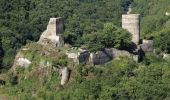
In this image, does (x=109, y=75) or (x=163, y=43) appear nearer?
(x=109, y=75)

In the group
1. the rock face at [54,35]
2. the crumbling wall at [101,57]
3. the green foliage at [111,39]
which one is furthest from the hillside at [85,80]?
the green foliage at [111,39]

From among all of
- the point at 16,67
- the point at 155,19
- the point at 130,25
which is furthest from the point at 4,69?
the point at 155,19

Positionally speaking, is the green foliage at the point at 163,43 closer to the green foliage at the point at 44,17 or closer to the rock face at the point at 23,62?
the green foliage at the point at 44,17

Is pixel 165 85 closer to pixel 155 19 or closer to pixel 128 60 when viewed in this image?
pixel 128 60

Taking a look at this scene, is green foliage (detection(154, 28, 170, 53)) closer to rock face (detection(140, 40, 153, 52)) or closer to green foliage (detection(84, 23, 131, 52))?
rock face (detection(140, 40, 153, 52))

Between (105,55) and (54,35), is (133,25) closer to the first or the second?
(105,55)

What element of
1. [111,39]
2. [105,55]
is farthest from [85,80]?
[111,39]

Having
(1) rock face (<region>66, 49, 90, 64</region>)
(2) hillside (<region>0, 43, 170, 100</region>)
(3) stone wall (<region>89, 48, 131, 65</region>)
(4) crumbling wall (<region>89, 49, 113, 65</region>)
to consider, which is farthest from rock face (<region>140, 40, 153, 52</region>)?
(1) rock face (<region>66, 49, 90, 64</region>)
